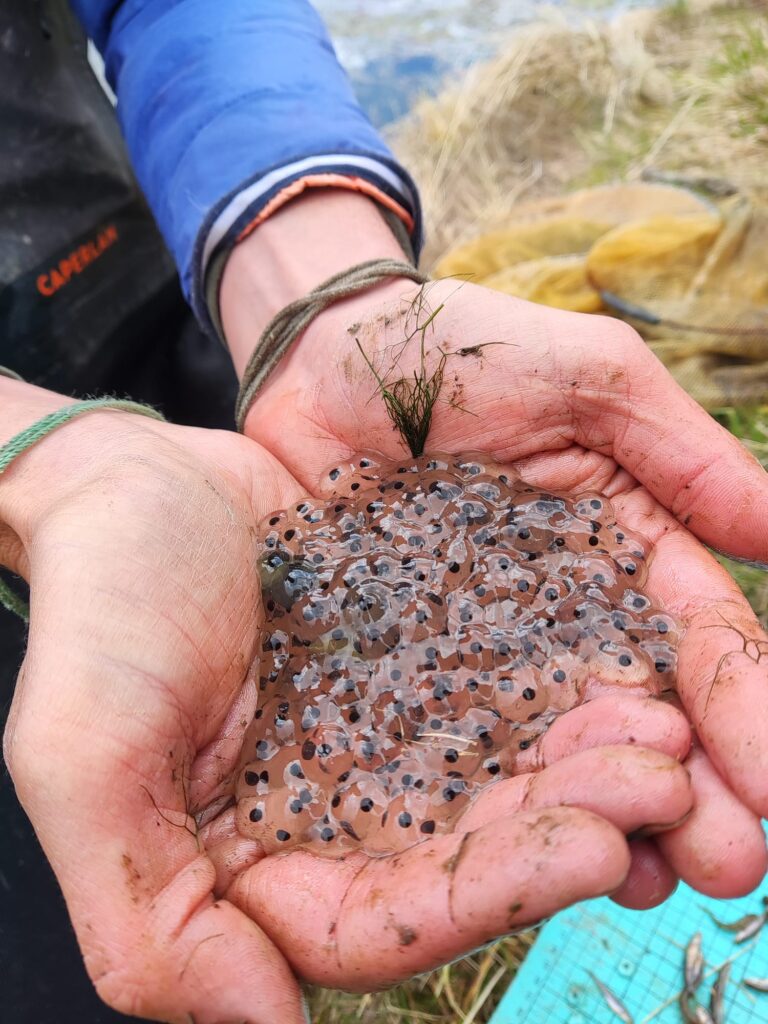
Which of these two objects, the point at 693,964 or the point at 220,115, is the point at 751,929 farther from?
the point at 220,115

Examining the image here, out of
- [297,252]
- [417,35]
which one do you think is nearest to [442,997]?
[297,252]

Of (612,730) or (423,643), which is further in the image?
(423,643)

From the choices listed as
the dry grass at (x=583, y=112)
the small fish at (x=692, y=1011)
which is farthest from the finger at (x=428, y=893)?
the dry grass at (x=583, y=112)

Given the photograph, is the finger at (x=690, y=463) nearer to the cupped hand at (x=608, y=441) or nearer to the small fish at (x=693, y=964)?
the cupped hand at (x=608, y=441)

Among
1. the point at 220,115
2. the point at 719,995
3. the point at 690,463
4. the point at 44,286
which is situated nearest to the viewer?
the point at 690,463

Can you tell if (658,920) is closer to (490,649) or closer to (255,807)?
(490,649)
